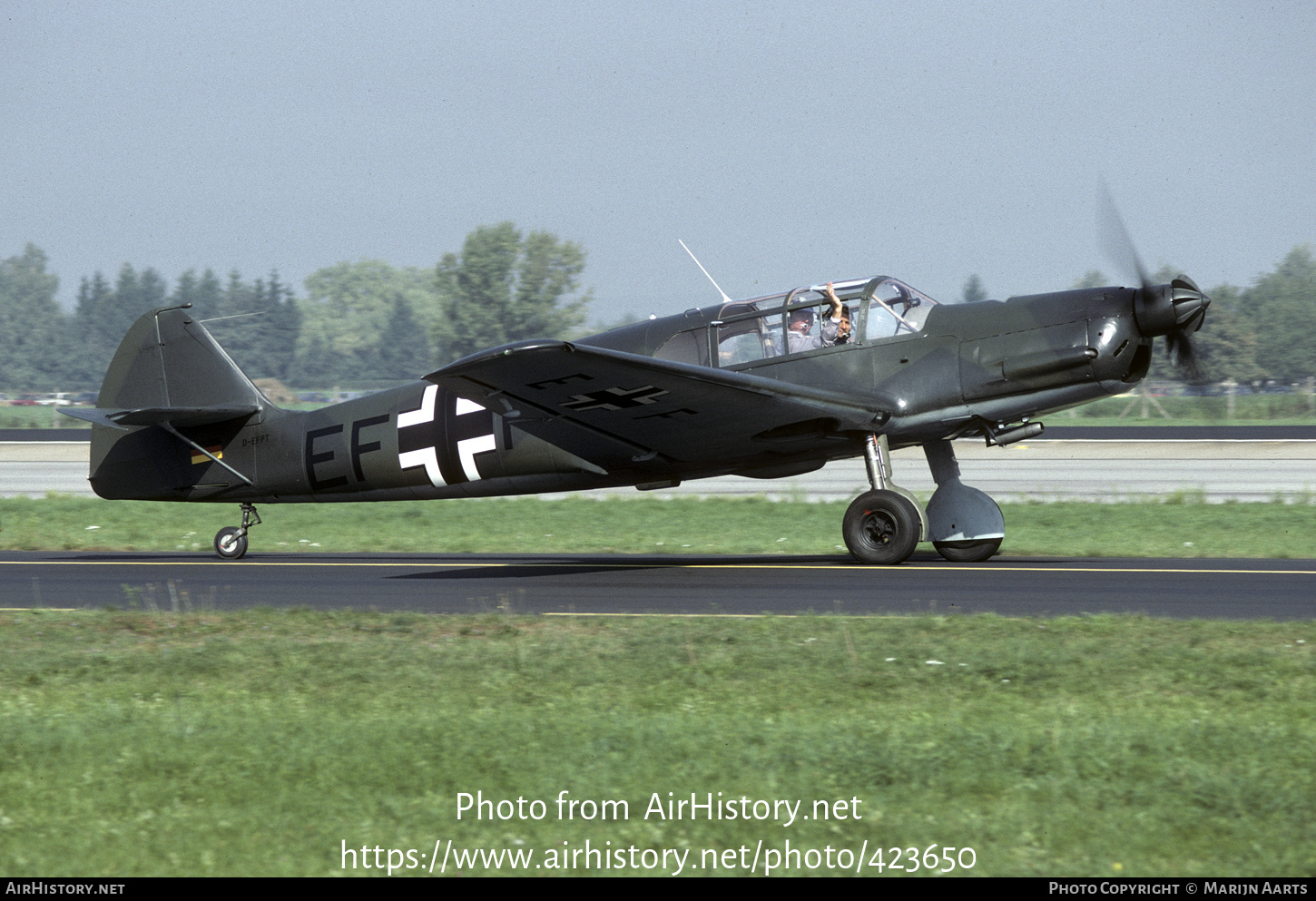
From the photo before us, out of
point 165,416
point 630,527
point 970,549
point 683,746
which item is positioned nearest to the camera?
point 683,746

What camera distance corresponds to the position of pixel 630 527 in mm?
20828

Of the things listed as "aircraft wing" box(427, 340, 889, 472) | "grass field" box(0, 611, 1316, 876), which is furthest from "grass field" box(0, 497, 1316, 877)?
"aircraft wing" box(427, 340, 889, 472)

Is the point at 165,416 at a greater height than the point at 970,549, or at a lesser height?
greater

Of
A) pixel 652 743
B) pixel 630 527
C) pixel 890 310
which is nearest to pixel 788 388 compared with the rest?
pixel 890 310

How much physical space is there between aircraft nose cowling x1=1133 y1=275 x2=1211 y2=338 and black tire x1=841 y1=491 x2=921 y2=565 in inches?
121

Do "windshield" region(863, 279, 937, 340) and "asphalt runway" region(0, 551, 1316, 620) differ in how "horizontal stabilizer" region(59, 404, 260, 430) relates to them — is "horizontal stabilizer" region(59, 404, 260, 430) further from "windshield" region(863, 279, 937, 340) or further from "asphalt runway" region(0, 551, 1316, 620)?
"windshield" region(863, 279, 937, 340)

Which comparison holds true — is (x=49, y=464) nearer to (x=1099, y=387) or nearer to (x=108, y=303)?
(x=1099, y=387)

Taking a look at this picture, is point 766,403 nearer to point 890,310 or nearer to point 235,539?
point 890,310

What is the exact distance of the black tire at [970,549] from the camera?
47.4ft

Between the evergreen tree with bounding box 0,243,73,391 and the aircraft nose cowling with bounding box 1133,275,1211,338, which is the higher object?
the evergreen tree with bounding box 0,243,73,391

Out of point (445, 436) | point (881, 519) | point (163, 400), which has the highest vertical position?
point (163, 400)

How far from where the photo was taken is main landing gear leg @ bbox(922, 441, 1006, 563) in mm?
14320

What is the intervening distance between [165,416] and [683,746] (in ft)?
38.9

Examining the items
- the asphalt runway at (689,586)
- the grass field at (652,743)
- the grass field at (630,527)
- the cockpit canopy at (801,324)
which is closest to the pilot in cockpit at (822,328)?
the cockpit canopy at (801,324)
